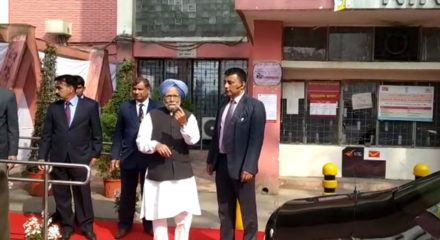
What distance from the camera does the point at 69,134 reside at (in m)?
5.34

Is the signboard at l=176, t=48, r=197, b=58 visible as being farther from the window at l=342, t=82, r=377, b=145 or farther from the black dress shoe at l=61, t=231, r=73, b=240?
the black dress shoe at l=61, t=231, r=73, b=240

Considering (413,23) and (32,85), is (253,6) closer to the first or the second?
(413,23)

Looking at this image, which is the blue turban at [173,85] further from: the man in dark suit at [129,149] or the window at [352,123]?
the window at [352,123]

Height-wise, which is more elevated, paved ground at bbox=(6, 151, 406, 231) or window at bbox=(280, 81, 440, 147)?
window at bbox=(280, 81, 440, 147)

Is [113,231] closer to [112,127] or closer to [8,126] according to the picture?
[8,126]

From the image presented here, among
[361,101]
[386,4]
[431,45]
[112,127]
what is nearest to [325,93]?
[361,101]

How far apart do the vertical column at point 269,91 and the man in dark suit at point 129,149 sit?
118 inches

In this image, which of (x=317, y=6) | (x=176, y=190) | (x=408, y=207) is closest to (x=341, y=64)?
(x=317, y=6)

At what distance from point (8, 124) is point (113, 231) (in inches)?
66.5

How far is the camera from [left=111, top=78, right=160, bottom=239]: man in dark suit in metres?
5.53

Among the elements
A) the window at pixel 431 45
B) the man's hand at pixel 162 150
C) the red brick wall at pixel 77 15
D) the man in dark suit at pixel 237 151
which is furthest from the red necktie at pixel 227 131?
the red brick wall at pixel 77 15

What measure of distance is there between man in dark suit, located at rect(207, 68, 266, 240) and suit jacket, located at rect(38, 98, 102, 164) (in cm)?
142

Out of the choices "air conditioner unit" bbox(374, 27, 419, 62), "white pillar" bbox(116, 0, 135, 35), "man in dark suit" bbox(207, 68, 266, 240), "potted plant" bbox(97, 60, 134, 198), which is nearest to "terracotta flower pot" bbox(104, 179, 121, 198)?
"potted plant" bbox(97, 60, 134, 198)

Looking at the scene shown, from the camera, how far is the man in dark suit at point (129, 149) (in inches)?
218
